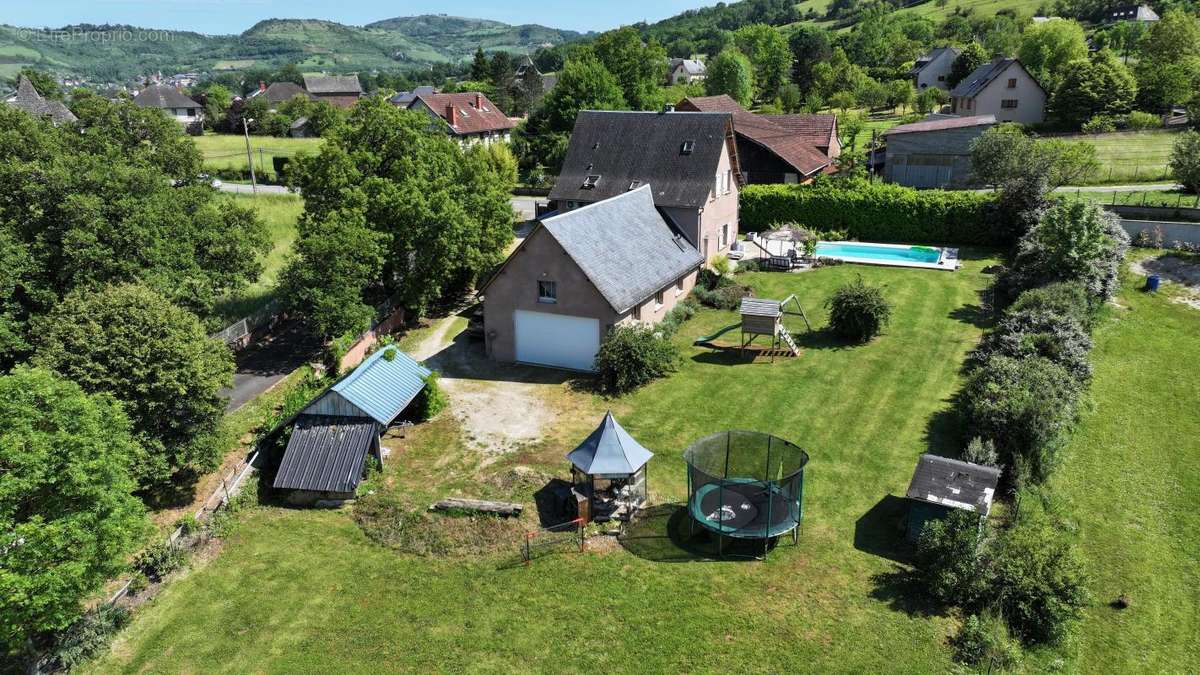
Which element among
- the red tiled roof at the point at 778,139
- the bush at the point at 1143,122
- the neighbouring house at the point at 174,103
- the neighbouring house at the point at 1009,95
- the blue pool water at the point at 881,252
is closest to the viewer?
the blue pool water at the point at 881,252

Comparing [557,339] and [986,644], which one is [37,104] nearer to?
[557,339]

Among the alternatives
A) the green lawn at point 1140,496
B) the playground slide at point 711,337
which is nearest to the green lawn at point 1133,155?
the green lawn at point 1140,496

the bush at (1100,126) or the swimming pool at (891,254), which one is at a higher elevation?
the bush at (1100,126)

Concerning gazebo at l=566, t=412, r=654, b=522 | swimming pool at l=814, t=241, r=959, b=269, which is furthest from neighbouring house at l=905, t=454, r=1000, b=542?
swimming pool at l=814, t=241, r=959, b=269

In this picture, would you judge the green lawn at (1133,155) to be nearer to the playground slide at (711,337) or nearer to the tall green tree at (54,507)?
the playground slide at (711,337)

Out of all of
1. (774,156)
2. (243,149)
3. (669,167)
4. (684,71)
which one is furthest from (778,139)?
(684,71)

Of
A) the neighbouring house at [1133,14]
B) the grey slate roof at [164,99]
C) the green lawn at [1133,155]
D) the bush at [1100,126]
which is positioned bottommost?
the green lawn at [1133,155]

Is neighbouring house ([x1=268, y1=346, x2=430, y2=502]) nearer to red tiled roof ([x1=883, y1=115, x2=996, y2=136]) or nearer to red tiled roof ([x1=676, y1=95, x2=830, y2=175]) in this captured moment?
red tiled roof ([x1=676, y1=95, x2=830, y2=175])
